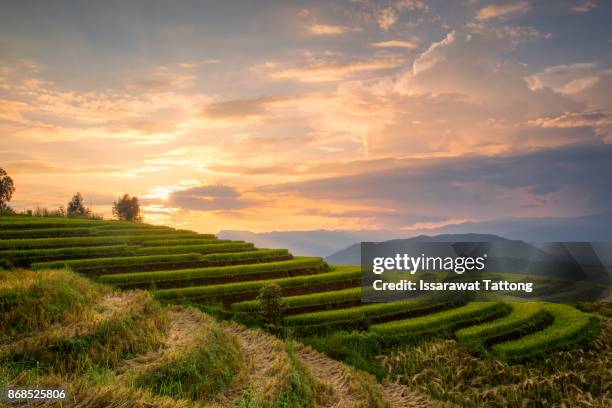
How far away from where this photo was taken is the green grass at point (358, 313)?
1875cm

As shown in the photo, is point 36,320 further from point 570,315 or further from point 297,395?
point 570,315

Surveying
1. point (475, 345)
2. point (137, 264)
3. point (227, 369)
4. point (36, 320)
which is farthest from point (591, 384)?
point (137, 264)

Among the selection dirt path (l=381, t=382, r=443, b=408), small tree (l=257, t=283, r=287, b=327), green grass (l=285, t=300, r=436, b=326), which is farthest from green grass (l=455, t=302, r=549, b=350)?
small tree (l=257, t=283, r=287, b=327)

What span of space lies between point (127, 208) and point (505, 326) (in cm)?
5813

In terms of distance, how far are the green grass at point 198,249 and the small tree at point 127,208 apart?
40.0m

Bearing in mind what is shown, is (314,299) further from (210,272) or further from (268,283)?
(210,272)

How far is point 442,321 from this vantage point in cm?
1925

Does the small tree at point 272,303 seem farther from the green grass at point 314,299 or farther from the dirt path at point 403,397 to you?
the dirt path at point 403,397

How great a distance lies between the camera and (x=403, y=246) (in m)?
20.6

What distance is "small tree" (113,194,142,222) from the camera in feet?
216

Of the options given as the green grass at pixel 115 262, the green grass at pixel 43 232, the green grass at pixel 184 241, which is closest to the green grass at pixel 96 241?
the green grass at pixel 184 241

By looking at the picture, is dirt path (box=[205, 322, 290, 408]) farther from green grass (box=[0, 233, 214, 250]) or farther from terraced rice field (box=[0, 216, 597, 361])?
green grass (box=[0, 233, 214, 250])

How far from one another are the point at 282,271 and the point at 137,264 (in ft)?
25.8

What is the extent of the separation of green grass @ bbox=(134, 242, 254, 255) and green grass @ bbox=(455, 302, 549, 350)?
1576 cm
